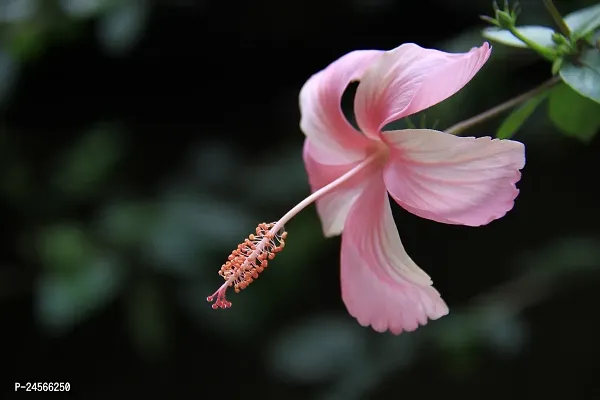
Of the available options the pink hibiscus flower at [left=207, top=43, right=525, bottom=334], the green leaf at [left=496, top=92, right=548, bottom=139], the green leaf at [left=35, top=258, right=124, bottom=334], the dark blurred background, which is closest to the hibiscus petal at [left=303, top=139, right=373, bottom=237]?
the pink hibiscus flower at [left=207, top=43, right=525, bottom=334]

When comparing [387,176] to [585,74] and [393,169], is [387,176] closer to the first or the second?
[393,169]

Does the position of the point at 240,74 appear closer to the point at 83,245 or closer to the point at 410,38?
the point at 410,38

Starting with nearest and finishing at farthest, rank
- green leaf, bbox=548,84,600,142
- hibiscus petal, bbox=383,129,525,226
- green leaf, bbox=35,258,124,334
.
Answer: hibiscus petal, bbox=383,129,525,226 < green leaf, bbox=548,84,600,142 < green leaf, bbox=35,258,124,334

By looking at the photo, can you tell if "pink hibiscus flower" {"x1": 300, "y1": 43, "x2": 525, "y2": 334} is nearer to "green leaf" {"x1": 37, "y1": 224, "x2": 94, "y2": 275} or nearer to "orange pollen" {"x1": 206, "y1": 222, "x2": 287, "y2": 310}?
"orange pollen" {"x1": 206, "y1": 222, "x2": 287, "y2": 310}

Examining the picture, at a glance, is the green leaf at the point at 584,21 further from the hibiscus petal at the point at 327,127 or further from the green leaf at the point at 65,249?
the green leaf at the point at 65,249

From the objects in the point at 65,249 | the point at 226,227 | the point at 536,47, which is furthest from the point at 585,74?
the point at 65,249

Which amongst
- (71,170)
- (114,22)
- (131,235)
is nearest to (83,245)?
(131,235)
